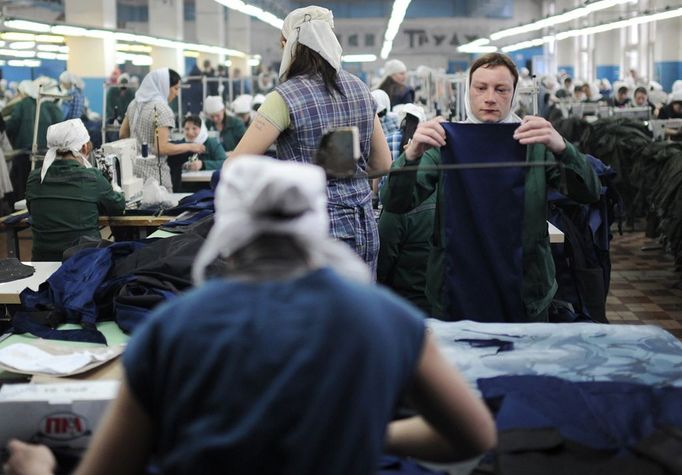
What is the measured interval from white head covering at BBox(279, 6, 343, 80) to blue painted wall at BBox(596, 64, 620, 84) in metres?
25.1

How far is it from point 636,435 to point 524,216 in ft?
3.38

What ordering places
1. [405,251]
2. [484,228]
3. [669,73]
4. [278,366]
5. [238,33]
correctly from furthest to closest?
[238,33], [669,73], [405,251], [484,228], [278,366]

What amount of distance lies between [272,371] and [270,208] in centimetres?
21

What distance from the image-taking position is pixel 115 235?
221 inches

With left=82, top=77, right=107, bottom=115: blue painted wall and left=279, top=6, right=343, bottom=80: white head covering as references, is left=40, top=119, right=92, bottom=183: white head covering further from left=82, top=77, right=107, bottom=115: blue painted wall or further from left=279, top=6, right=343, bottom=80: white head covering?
left=82, top=77, right=107, bottom=115: blue painted wall

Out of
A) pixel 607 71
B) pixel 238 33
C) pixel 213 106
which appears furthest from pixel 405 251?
pixel 238 33

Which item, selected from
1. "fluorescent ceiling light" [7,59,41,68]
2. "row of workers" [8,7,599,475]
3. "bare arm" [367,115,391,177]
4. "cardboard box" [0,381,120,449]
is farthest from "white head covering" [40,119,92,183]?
"fluorescent ceiling light" [7,59,41,68]

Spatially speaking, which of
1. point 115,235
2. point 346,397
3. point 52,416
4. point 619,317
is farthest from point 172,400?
point 619,317

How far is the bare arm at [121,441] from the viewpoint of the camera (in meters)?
1.23

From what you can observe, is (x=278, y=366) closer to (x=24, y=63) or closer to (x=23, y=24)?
(x=23, y=24)

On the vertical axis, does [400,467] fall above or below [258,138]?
below

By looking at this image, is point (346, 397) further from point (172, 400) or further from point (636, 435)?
point (636, 435)

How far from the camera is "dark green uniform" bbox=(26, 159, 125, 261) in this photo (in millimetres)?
4660

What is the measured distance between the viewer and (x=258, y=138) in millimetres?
2965
